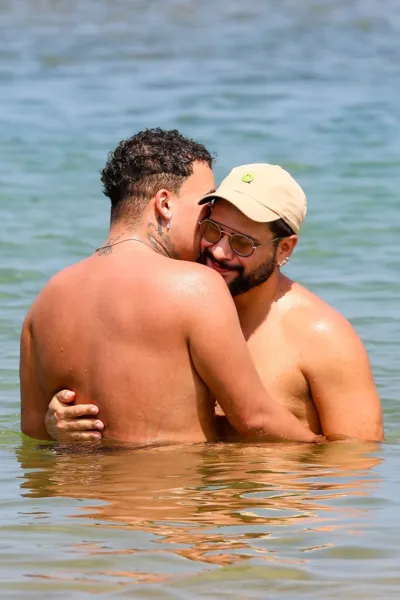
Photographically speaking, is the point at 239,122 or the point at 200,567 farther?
the point at 239,122

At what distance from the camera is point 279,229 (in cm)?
586

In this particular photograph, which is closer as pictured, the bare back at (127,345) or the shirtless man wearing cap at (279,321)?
the bare back at (127,345)

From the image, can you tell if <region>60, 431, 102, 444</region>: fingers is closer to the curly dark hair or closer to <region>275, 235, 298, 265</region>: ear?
the curly dark hair

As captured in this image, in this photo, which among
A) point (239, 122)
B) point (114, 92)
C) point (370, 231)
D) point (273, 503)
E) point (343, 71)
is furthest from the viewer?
point (343, 71)

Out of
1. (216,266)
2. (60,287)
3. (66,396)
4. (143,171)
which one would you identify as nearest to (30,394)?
(66,396)

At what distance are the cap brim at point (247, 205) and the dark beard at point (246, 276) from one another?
0.71 feet

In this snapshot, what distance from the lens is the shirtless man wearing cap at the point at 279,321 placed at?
18.8 feet

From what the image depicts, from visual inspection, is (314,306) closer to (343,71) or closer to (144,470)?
(144,470)

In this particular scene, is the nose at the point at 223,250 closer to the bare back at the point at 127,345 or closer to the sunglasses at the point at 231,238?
the sunglasses at the point at 231,238

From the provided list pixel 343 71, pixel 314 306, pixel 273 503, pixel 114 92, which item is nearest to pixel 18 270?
pixel 314 306

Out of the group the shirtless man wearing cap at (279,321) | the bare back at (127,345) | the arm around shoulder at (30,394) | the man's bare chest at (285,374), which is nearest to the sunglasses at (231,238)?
the shirtless man wearing cap at (279,321)

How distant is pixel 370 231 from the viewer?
1257 cm

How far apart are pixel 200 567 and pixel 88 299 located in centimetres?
144

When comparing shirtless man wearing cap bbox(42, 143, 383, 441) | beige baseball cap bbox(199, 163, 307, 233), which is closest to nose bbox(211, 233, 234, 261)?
shirtless man wearing cap bbox(42, 143, 383, 441)
